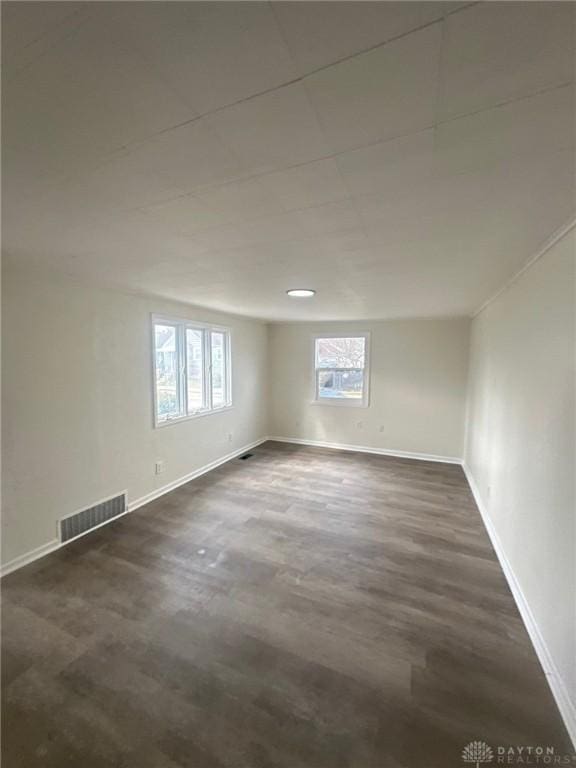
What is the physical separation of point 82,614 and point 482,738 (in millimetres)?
2228

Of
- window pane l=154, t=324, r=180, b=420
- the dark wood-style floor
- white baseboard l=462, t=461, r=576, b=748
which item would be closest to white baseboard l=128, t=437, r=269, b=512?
the dark wood-style floor

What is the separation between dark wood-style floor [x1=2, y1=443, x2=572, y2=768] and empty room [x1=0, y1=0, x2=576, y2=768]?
0.05 ft

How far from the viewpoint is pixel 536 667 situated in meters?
1.66

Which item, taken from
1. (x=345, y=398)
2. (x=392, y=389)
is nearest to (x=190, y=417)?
(x=345, y=398)

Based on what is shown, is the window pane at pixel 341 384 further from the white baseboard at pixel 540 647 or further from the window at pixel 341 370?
the white baseboard at pixel 540 647

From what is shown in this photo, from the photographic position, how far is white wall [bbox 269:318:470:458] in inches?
196

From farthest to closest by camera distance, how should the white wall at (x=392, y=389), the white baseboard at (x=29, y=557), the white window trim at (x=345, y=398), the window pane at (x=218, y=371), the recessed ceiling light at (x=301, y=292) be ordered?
the white window trim at (x=345, y=398) < the white wall at (x=392, y=389) < the window pane at (x=218, y=371) < the recessed ceiling light at (x=301, y=292) < the white baseboard at (x=29, y=557)

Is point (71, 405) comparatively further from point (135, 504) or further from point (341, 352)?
point (341, 352)

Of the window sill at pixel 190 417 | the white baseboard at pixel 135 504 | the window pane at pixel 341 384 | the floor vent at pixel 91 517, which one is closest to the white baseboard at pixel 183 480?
the white baseboard at pixel 135 504

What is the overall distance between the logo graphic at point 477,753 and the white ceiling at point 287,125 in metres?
2.29

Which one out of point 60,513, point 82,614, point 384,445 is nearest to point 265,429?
point 384,445

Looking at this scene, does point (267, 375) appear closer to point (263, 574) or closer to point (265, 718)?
point (263, 574)

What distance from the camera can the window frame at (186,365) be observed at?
11.9ft

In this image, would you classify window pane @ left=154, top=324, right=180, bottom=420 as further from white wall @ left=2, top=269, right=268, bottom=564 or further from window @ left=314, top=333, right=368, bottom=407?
window @ left=314, top=333, right=368, bottom=407
